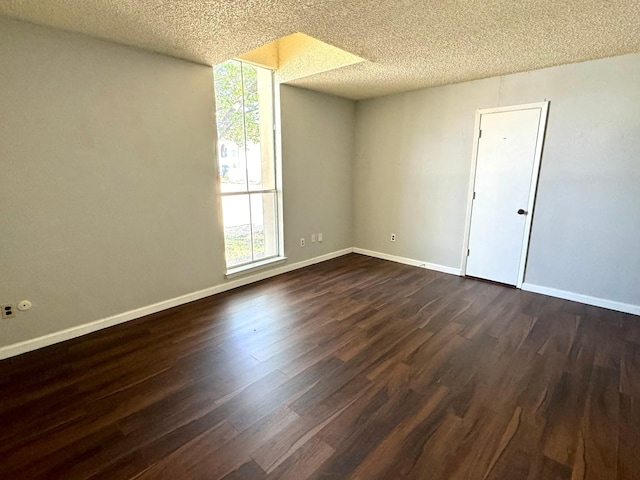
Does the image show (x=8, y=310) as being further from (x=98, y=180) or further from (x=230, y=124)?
(x=230, y=124)

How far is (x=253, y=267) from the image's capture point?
13.3 ft

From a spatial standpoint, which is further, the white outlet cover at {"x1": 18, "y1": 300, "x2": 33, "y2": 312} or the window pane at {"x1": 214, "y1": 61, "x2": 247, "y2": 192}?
the window pane at {"x1": 214, "y1": 61, "x2": 247, "y2": 192}

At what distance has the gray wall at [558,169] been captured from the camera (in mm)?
3143

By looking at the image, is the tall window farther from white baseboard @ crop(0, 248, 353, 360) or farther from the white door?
the white door

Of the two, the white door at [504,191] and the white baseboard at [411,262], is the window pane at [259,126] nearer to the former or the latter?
the white baseboard at [411,262]

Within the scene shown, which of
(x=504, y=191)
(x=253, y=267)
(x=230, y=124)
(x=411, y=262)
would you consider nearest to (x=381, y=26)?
(x=230, y=124)

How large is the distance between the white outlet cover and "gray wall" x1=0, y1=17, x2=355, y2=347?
0.03 m

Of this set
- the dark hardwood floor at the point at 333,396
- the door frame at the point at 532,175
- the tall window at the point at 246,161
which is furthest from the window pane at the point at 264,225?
the door frame at the point at 532,175

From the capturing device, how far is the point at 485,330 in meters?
2.89

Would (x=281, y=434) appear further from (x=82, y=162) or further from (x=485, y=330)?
(x=82, y=162)

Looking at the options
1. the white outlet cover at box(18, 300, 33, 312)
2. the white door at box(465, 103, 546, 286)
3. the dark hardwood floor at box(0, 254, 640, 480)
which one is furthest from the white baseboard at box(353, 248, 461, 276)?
the white outlet cover at box(18, 300, 33, 312)

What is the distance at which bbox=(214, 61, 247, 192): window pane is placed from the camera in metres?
3.58

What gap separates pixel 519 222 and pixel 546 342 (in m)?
1.59

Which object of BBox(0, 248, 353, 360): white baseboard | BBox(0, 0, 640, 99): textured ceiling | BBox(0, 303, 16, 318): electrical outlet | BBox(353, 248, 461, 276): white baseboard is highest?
BBox(0, 0, 640, 99): textured ceiling
